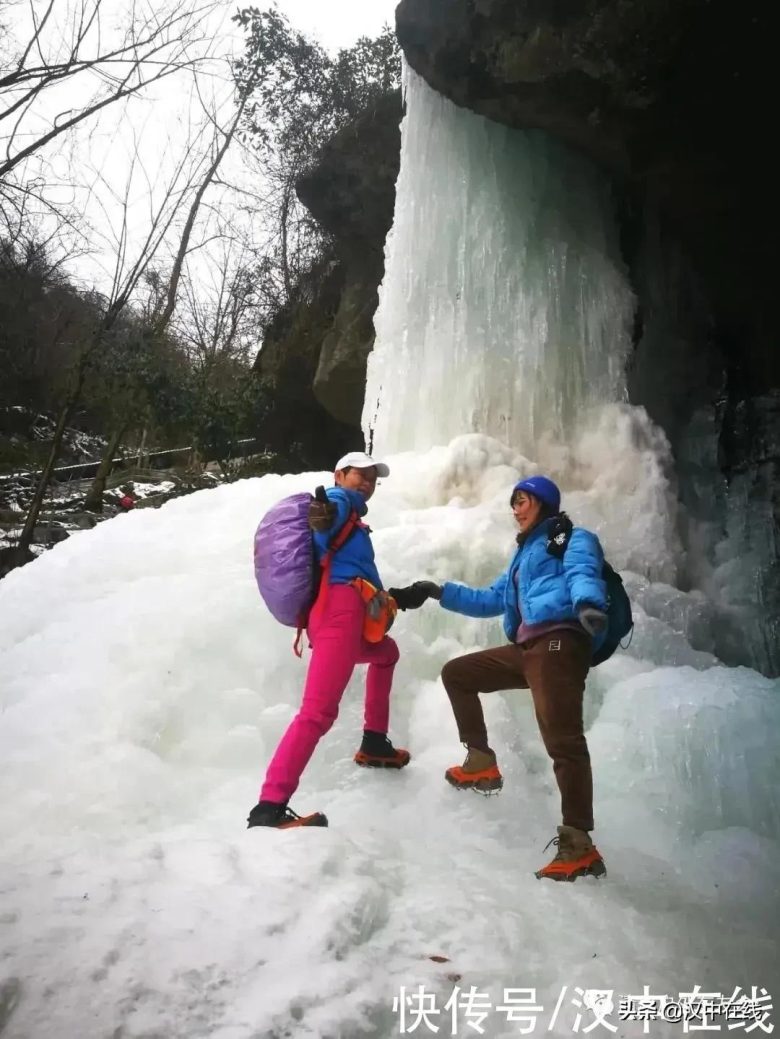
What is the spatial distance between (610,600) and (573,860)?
80 cm

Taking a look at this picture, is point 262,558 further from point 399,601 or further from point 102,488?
point 102,488

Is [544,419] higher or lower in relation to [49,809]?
higher

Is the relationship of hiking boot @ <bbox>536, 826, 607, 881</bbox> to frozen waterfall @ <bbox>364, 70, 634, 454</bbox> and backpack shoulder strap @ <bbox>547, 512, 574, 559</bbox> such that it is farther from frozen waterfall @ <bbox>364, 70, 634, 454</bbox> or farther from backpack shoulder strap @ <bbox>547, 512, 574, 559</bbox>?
frozen waterfall @ <bbox>364, 70, 634, 454</bbox>

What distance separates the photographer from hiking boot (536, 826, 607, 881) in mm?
2084

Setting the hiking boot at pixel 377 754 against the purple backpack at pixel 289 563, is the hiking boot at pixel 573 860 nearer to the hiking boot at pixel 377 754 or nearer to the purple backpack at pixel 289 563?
the hiking boot at pixel 377 754

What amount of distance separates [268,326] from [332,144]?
3.40m

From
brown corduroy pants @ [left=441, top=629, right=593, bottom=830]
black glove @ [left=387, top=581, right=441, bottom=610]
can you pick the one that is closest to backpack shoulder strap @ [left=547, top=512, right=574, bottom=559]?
brown corduroy pants @ [left=441, top=629, right=593, bottom=830]

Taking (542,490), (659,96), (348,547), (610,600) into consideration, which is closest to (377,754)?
(348,547)

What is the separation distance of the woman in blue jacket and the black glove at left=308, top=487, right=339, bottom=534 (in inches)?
→ 17.6

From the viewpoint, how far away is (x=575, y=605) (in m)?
2.12

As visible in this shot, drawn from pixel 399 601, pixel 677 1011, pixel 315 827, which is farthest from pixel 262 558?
pixel 677 1011

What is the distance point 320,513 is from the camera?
237 cm

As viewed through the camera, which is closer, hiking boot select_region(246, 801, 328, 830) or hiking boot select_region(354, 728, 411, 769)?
hiking boot select_region(246, 801, 328, 830)

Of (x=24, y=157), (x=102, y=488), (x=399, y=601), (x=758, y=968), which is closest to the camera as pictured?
(x=758, y=968)
